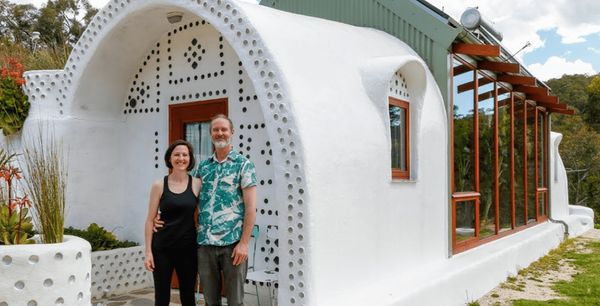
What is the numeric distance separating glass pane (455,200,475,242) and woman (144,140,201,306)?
4.54 metres

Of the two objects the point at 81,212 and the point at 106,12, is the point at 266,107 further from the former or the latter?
the point at 81,212

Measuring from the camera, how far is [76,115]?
6.57 meters

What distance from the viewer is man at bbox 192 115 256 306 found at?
3.84 m

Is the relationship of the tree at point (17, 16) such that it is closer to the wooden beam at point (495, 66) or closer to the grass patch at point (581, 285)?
the wooden beam at point (495, 66)

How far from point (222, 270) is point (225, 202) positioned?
52cm

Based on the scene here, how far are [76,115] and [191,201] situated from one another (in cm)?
336

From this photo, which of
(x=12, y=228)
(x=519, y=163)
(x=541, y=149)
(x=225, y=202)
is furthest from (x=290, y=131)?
(x=541, y=149)

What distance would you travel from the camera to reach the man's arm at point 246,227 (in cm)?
380

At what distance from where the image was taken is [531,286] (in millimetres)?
7773

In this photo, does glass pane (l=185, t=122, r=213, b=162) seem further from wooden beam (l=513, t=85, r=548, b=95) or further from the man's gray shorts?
wooden beam (l=513, t=85, r=548, b=95)

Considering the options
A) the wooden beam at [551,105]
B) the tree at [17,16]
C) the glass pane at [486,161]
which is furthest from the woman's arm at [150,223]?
the tree at [17,16]

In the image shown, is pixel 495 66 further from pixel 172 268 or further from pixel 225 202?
pixel 172 268

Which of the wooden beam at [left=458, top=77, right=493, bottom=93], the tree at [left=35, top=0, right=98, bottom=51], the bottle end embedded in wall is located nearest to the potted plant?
the bottle end embedded in wall

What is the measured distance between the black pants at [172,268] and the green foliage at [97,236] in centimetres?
262
